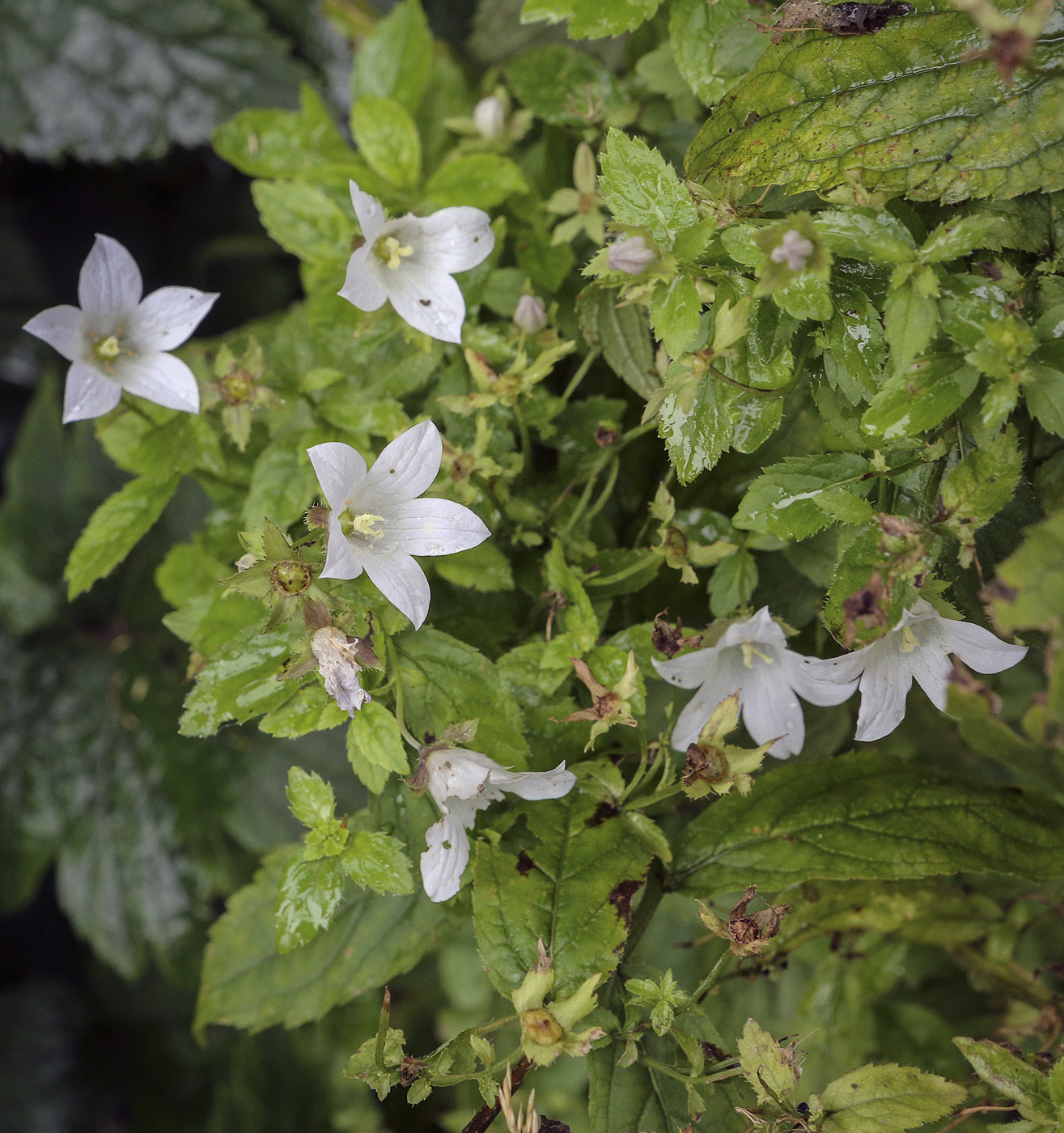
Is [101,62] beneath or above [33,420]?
above

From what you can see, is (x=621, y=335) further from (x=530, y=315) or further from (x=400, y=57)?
(x=400, y=57)

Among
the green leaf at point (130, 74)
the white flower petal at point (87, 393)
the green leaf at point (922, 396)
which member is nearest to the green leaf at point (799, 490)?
the green leaf at point (922, 396)

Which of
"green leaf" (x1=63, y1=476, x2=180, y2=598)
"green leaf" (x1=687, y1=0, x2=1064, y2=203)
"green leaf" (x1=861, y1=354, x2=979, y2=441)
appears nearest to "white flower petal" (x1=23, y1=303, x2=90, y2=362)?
"green leaf" (x1=63, y1=476, x2=180, y2=598)

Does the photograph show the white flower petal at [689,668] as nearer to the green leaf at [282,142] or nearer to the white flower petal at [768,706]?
the white flower petal at [768,706]

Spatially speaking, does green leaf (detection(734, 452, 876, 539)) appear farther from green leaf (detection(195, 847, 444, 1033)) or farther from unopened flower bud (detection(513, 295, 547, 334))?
green leaf (detection(195, 847, 444, 1033))

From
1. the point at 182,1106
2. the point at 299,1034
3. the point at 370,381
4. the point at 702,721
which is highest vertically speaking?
the point at 370,381

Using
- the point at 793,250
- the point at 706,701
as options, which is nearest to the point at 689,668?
the point at 706,701

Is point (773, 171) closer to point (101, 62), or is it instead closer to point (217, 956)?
point (217, 956)

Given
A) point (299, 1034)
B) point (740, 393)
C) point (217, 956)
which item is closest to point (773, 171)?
point (740, 393)
